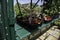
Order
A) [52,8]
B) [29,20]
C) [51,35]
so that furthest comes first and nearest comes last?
[52,8] → [51,35] → [29,20]

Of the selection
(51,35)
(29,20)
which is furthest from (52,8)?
(29,20)

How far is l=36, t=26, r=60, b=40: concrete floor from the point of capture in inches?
97.2

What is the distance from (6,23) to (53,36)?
1.60 metres

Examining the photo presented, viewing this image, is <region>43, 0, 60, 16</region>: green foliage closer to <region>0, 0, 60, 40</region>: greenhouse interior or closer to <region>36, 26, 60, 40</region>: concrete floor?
<region>0, 0, 60, 40</region>: greenhouse interior

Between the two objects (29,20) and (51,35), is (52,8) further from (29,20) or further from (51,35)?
(29,20)

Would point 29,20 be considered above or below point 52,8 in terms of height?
below

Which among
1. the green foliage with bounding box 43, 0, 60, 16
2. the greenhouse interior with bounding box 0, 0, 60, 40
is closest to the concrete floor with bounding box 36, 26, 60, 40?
the greenhouse interior with bounding box 0, 0, 60, 40

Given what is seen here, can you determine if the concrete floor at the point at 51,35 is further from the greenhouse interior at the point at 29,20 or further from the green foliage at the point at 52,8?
the green foliage at the point at 52,8

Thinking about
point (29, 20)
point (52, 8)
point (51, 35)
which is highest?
point (52, 8)

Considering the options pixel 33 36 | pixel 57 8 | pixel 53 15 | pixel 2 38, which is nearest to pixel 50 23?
pixel 53 15

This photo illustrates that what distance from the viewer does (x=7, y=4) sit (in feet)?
3.70

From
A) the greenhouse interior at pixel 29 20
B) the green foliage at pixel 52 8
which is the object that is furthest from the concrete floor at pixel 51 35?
the green foliage at pixel 52 8

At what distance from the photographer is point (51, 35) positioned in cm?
260

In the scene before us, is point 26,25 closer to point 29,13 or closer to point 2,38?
point 29,13
